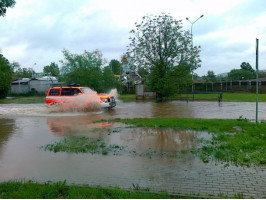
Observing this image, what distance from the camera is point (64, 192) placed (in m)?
4.45

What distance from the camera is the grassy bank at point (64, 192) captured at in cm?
418

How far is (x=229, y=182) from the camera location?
481cm

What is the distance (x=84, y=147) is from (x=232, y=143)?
13.4 ft

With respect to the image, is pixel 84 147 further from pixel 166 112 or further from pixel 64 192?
pixel 166 112

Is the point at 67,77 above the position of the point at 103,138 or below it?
above

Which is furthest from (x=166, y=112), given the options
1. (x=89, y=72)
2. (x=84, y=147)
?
(x=89, y=72)

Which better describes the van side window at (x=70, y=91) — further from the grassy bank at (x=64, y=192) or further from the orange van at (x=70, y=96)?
the grassy bank at (x=64, y=192)

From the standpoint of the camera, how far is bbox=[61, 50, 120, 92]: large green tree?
32.8m

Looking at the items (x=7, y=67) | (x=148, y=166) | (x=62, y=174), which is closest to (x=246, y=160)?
(x=148, y=166)

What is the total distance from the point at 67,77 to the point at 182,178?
31.2 meters

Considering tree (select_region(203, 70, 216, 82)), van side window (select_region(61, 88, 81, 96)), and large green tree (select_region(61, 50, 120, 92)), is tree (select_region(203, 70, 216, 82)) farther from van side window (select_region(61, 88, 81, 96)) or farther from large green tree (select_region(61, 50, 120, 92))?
van side window (select_region(61, 88, 81, 96))

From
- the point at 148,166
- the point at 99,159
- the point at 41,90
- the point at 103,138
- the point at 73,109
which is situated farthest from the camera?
the point at 41,90

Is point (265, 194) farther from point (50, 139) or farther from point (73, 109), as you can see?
point (73, 109)

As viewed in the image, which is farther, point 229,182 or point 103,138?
point 103,138
